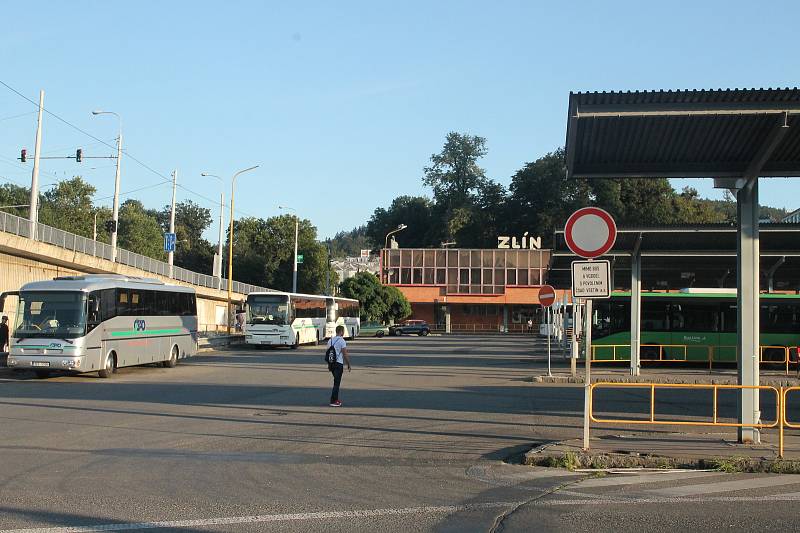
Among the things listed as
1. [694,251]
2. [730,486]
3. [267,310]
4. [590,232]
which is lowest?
[730,486]

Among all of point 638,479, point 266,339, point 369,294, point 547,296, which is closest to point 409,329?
point 369,294

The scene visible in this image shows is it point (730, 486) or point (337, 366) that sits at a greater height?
point (337, 366)

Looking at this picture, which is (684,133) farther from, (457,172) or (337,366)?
(457,172)

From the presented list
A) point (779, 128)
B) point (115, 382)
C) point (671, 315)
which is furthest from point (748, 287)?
point (671, 315)

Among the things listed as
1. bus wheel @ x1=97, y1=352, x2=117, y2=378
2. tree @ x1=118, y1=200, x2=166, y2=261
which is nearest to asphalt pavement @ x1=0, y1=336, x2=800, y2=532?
bus wheel @ x1=97, y1=352, x2=117, y2=378

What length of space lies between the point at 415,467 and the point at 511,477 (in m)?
1.28

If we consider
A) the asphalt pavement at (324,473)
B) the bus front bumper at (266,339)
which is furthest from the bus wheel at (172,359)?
the bus front bumper at (266,339)

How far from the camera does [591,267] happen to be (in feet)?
37.6

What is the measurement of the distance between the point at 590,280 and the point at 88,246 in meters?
38.1

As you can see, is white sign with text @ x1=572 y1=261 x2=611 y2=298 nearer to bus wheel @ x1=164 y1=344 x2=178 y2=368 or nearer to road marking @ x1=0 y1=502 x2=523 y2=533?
road marking @ x1=0 y1=502 x2=523 y2=533

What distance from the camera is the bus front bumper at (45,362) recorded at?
23016 mm

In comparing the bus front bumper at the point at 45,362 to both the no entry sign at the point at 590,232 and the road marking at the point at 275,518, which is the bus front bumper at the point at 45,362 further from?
the road marking at the point at 275,518

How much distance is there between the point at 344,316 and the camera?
59.1 m

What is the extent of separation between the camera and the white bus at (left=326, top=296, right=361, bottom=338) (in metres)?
54.4
